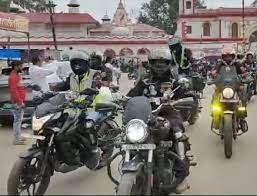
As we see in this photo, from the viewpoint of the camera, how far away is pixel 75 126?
6320mm

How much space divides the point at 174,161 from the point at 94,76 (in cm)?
193

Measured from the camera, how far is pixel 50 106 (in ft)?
20.6

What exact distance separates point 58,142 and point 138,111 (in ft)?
4.07

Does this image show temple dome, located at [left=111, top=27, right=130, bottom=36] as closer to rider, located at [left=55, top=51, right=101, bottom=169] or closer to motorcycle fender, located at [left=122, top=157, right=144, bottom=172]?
rider, located at [left=55, top=51, right=101, bottom=169]

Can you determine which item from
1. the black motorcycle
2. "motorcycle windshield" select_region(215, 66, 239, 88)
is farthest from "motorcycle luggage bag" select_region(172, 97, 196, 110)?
"motorcycle windshield" select_region(215, 66, 239, 88)

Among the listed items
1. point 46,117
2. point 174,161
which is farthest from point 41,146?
point 174,161

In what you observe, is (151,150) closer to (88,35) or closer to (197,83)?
(197,83)

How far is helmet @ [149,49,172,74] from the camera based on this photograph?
625cm

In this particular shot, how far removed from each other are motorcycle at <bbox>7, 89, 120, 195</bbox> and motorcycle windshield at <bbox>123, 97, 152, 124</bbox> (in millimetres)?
935

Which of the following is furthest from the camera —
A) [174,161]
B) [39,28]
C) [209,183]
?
[39,28]

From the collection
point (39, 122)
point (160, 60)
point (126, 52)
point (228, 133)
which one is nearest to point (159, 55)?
point (160, 60)

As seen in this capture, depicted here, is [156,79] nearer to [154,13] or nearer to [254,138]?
[254,138]

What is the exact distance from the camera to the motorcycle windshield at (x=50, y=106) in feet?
20.2

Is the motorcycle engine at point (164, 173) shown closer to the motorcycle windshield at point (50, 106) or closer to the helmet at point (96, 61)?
the motorcycle windshield at point (50, 106)
